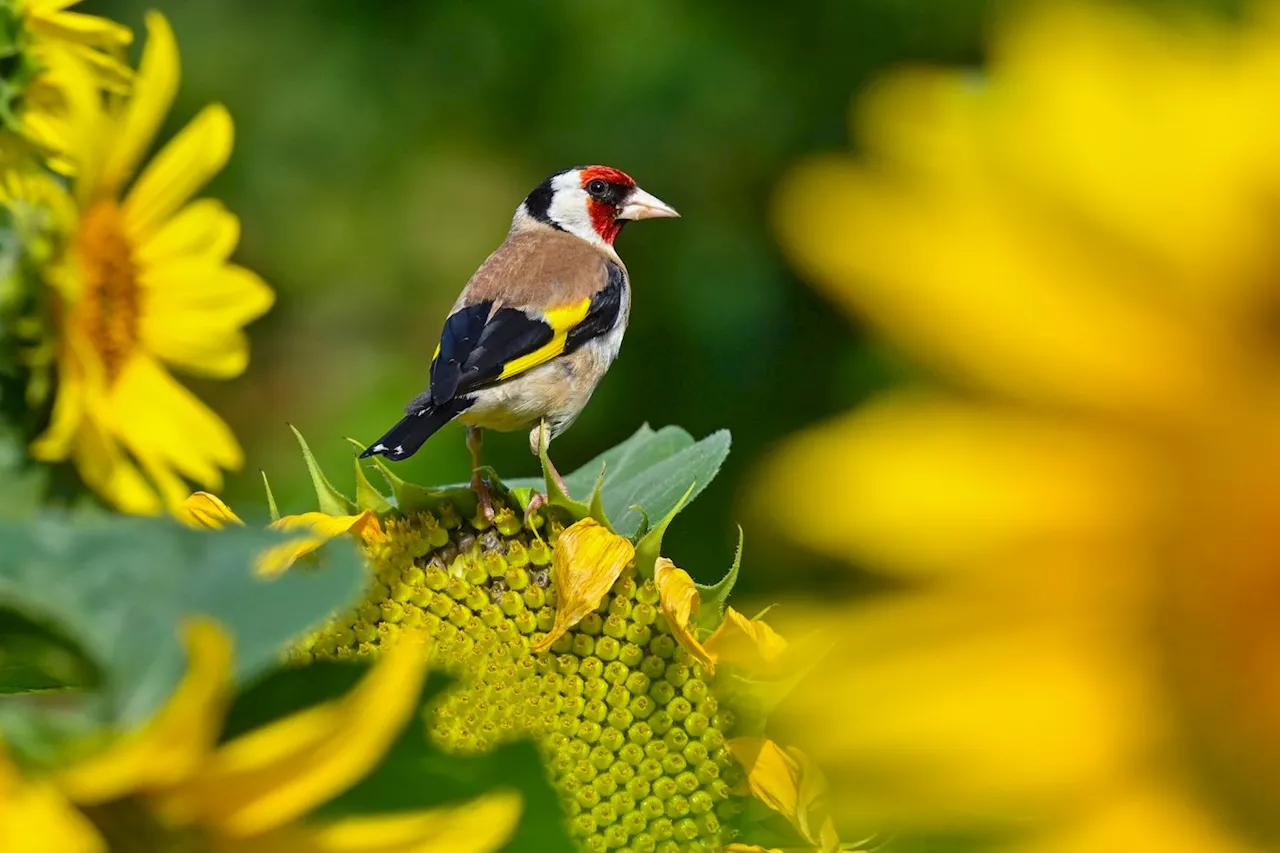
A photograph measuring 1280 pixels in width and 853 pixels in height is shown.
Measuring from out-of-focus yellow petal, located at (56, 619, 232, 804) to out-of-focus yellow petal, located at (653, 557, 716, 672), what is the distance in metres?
0.20

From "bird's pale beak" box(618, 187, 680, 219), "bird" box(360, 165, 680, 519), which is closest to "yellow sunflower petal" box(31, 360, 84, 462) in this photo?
"bird" box(360, 165, 680, 519)

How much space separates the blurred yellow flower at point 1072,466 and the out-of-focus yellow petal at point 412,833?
0.16 ft

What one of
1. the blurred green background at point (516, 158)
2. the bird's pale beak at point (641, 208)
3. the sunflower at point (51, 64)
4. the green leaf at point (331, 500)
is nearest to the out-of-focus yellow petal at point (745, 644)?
the green leaf at point (331, 500)

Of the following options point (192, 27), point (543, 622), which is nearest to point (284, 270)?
point (192, 27)

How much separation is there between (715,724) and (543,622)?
5 centimetres

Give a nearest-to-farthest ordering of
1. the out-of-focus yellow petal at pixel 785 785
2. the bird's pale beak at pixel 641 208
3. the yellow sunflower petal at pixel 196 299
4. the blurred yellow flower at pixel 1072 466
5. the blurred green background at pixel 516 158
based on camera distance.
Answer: the blurred yellow flower at pixel 1072 466
the out-of-focus yellow petal at pixel 785 785
the yellow sunflower petal at pixel 196 299
the bird's pale beak at pixel 641 208
the blurred green background at pixel 516 158

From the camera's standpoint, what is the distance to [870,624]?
0.60ft

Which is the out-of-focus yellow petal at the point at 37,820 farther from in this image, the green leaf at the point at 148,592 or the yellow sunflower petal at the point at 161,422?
the yellow sunflower petal at the point at 161,422

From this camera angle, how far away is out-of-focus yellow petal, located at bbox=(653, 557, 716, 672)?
40 cm

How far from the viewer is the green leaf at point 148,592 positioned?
0.20 metres

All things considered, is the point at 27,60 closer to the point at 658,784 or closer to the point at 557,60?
the point at 658,784

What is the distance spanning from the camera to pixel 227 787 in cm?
21

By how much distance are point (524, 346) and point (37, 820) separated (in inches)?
20.1

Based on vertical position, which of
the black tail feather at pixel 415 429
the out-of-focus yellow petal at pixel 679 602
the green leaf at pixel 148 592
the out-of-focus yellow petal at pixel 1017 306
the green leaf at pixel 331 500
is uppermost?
the out-of-focus yellow petal at pixel 1017 306
